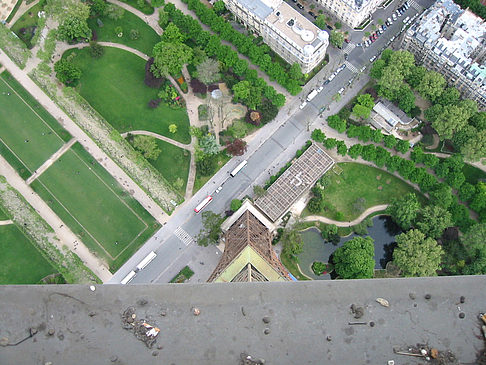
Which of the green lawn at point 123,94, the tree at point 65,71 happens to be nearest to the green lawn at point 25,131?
the tree at point 65,71

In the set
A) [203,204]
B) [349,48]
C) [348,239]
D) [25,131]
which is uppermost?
[349,48]

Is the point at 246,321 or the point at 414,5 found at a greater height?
the point at 414,5

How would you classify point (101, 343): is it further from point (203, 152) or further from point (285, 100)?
point (285, 100)

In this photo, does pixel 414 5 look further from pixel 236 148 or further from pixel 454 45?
pixel 236 148

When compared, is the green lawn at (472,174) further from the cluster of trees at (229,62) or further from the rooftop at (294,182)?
the cluster of trees at (229,62)

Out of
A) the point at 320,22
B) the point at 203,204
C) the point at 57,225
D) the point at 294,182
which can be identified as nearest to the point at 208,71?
the point at 320,22

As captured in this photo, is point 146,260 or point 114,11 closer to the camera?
point 146,260

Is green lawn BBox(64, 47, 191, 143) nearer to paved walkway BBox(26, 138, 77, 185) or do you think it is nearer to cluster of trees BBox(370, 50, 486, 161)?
paved walkway BBox(26, 138, 77, 185)
